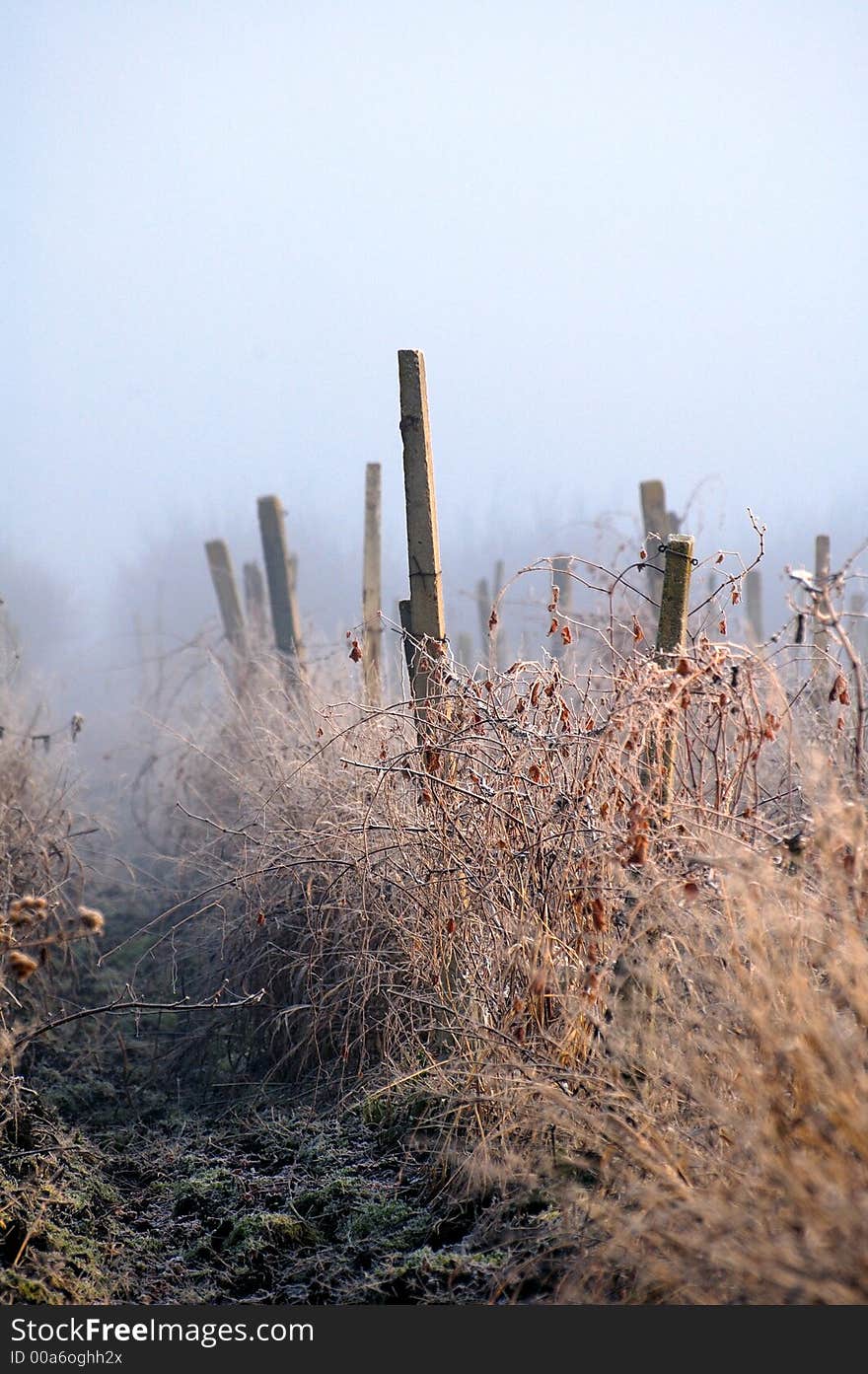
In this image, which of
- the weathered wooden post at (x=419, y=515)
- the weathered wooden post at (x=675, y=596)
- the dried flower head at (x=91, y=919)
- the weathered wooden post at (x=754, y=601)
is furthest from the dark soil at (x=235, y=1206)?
the weathered wooden post at (x=754, y=601)

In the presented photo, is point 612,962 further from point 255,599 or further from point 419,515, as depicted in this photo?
point 255,599

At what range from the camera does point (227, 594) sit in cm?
1281

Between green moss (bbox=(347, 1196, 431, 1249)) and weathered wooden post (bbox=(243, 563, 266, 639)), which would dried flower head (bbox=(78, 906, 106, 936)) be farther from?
weathered wooden post (bbox=(243, 563, 266, 639))

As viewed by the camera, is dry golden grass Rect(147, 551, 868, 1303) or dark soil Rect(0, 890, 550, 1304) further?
dark soil Rect(0, 890, 550, 1304)

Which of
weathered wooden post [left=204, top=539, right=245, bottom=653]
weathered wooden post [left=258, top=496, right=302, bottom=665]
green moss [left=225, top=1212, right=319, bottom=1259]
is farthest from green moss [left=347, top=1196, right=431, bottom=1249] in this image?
weathered wooden post [left=204, top=539, right=245, bottom=653]

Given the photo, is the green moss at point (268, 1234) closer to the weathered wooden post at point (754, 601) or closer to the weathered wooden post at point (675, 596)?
the weathered wooden post at point (675, 596)

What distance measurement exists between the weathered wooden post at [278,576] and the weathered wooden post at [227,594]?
128 cm

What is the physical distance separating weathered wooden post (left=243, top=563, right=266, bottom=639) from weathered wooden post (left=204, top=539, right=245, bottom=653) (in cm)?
22

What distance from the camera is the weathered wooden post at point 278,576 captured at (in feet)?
34.0

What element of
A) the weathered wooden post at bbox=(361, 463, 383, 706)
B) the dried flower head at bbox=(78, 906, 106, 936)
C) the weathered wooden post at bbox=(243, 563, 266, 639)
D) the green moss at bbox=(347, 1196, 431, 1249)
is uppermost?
the weathered wooden post at bbox=(361, 463, 383, 706)

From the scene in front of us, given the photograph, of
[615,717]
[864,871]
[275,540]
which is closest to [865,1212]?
[864,871]

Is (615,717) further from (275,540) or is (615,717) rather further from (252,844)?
(275,540)

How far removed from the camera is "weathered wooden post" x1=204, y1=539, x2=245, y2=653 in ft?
40.5

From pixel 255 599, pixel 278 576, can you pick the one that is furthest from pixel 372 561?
pixel 255 599
